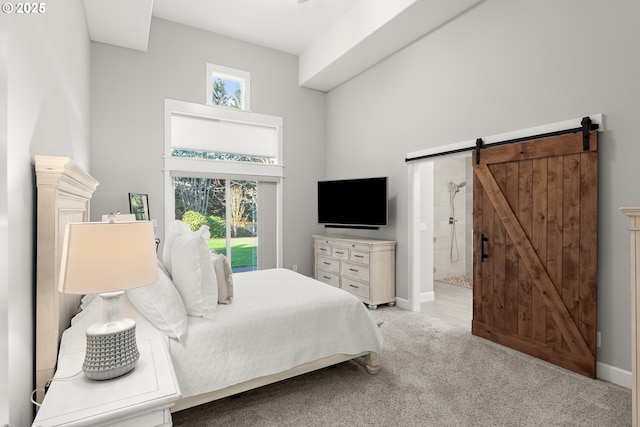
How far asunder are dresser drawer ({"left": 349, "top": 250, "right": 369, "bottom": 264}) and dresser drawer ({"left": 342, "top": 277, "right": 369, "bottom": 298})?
301 millimetres

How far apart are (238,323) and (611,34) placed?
11.2 feet

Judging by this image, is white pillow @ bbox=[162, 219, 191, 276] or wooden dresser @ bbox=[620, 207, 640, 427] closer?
wooden dresser @ bbox=[620, 207, 640, 427]

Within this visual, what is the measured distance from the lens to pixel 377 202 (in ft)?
15.3

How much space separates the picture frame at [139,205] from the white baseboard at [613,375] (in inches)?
192

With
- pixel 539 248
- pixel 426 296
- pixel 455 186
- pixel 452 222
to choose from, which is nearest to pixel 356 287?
pixel 426 296

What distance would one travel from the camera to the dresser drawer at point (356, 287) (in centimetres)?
452

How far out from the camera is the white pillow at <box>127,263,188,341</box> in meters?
1.96

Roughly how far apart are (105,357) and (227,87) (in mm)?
4683

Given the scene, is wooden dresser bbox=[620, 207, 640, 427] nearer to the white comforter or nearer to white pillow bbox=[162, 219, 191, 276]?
the white comforter

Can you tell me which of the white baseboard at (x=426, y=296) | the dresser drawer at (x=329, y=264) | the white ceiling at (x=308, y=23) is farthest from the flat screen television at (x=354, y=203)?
the white ceiling at (x=308, y=23)

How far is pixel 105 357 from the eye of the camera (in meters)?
1.36

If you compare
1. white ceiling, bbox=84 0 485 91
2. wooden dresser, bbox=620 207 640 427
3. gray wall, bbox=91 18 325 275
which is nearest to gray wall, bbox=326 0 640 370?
white ceiling, bbox=84 0 485 91

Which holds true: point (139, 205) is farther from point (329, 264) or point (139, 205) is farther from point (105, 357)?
point (105, 357)

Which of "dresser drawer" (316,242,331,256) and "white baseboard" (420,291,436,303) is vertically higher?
"dresser drawer" (316,242,331,256)
